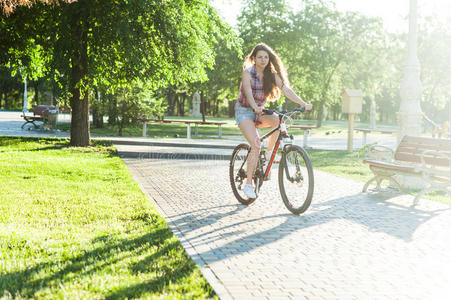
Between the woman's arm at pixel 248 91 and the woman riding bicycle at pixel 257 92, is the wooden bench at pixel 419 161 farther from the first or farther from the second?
the woman's arm at pixel 248 91

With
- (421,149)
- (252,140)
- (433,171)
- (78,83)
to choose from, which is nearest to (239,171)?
(252,140)

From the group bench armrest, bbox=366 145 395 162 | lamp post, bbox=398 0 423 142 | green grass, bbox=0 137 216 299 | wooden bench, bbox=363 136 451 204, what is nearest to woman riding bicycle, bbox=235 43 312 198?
green grass, bbox=0 137 216 299

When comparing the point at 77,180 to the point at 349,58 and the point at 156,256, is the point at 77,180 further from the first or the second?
the point at 349,58

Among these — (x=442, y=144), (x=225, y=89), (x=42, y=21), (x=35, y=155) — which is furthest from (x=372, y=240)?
(x=225, y=89)

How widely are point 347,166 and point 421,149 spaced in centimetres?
583

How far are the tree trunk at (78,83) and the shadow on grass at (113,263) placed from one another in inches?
371

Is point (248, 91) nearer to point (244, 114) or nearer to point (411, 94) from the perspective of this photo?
point (244, 114)

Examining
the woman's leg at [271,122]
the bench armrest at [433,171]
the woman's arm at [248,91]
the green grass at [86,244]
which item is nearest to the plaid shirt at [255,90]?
the woman's arm at [248,91]

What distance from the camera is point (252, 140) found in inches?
254

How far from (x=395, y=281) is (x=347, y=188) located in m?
5.06

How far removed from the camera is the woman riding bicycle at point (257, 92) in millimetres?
6484

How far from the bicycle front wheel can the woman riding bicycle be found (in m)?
0.39

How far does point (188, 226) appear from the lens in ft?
18.1

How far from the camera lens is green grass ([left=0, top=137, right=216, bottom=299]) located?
11.4 ft
